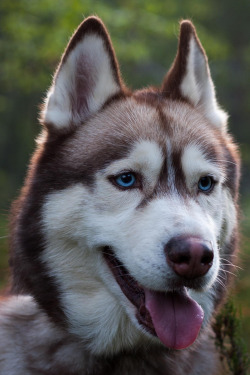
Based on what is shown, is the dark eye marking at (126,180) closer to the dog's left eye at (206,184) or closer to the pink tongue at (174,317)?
the dog's left eye at (206,184)

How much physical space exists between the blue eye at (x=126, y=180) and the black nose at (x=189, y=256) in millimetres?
543

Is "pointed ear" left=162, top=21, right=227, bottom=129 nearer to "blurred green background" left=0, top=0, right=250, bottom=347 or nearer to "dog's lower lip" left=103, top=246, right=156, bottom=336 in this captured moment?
"blurred green background" left=0, top=0, right=250, bottom=347

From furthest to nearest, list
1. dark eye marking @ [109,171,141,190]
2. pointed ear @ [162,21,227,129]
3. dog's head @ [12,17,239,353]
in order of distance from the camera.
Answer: pointed ear @ [162,21,227,129] < dark eye marking @ [109,171,141,190] < dog's head @ [12,17,239,353]

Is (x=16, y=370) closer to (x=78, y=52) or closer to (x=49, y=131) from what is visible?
(x=49, y=131)

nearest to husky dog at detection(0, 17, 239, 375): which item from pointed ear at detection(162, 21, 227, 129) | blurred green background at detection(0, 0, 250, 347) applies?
pointed ear at detection(162, 21, 227, 129)

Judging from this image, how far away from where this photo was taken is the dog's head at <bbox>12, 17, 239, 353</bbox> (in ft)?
10.3

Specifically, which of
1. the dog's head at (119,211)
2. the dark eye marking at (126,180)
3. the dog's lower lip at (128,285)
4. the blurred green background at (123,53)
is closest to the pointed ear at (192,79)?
the dog's head at (119,211)

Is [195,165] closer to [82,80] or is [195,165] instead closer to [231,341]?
[82,80]

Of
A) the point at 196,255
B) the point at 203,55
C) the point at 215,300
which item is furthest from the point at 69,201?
the point at 203,55

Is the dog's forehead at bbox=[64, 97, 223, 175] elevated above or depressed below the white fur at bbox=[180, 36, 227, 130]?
below

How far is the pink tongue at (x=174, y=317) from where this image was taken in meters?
3.17

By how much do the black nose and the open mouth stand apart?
0.29 m

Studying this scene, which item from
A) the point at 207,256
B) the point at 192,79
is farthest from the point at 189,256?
the point at 192,79

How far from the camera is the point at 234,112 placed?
28719 mm
